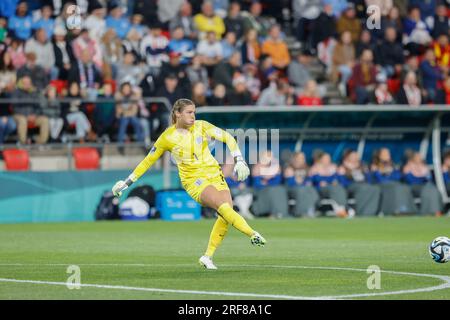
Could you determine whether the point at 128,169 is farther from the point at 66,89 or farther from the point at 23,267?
the point at 23,267

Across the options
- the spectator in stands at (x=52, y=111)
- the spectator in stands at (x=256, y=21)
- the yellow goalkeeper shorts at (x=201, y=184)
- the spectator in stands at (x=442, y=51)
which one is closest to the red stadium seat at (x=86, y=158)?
the spectator in stands at (x=52, y=111)

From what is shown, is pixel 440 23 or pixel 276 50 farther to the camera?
pixel 440 23

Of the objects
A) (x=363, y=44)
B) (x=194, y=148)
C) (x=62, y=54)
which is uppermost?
(x=363, y=44)

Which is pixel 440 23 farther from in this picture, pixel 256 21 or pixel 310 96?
pixel 310 96

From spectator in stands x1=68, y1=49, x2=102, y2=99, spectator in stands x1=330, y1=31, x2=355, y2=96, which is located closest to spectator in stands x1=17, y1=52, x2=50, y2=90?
spectator in stands x1=68, y1=49, x2=102, y2=99

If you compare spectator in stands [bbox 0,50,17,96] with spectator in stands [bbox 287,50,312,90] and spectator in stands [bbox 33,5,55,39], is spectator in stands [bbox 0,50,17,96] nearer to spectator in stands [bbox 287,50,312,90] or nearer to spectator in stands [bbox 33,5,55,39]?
spectator in stands [bbox 33,5,55,39]

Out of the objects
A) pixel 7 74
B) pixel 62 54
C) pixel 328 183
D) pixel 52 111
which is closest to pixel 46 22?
pixel 62 54

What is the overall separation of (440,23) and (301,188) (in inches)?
314

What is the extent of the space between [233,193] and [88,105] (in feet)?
14.3

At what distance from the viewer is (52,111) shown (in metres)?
27.5

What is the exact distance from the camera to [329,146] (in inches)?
1253

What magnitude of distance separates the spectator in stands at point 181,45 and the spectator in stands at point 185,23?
0.50 meters

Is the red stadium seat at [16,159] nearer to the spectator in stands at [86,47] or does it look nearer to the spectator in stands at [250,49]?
the spectator in stands at [86,47]

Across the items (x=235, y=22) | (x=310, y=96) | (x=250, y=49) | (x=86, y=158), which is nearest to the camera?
(x=86, y=158)
